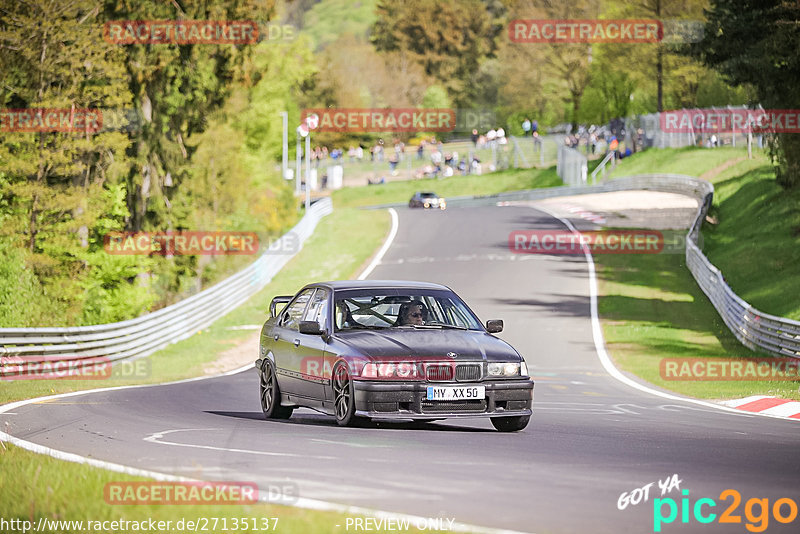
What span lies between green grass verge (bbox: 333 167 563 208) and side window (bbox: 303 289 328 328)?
7666cm

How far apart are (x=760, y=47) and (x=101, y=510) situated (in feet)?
105

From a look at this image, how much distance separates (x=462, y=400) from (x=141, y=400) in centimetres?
652

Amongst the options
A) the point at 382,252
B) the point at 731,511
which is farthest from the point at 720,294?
the point at 731,511

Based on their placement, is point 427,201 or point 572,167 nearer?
point 427,201

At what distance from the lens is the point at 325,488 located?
7.95 m

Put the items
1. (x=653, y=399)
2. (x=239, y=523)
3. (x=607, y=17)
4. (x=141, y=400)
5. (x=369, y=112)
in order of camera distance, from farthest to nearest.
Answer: (x=369, y=112) → (x=607, y=17) → (x=653, y=399) → (x=141, y=400) → (x=239, y=523)

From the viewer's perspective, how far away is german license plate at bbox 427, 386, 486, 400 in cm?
1171

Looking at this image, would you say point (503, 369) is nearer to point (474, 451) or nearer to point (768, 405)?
point (474, 451)

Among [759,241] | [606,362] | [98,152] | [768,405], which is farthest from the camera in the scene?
[759,241]

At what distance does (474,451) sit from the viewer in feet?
33.6

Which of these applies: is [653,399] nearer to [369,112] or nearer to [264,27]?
[264,27]

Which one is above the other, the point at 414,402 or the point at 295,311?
the point at 295,311

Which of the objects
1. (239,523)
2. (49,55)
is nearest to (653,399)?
(239,523)

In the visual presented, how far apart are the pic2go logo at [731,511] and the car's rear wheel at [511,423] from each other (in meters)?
4.42
